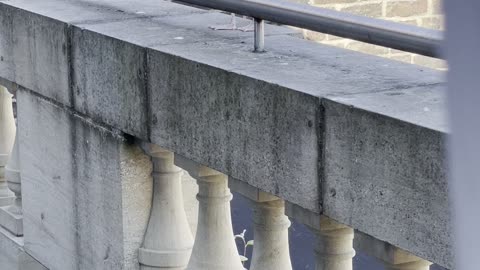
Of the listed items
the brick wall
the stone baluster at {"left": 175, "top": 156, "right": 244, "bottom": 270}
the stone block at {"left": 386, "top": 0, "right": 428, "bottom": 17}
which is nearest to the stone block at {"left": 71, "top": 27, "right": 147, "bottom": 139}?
the stone baluster at {"left": 175, "top": 156, "right": 244, "bottom": 270}

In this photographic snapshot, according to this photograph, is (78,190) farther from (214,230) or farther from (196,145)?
(196,145)

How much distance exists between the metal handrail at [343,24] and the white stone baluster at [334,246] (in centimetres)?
43

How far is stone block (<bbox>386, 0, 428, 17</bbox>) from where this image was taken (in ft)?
20.3

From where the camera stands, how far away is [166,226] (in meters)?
2.82

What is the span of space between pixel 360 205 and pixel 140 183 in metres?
1.17

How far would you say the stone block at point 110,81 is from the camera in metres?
2.61

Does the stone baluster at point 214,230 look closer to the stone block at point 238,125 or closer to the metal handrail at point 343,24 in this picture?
the stone block at point 238,125

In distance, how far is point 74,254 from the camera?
3141 millimetres

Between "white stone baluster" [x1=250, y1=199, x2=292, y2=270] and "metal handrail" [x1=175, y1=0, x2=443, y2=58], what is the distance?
478 millimetres

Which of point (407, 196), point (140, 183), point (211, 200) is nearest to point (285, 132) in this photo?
point (407, 196)

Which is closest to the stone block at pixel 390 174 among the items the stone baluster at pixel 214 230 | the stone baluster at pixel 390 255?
the stone baluster at pixel 390 255

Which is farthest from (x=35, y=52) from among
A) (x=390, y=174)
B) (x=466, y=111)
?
(x=466, y=111)

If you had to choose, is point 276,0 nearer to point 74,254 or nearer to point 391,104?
point 391,104

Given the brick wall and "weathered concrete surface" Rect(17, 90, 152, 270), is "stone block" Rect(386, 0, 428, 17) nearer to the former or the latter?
the brick wall
